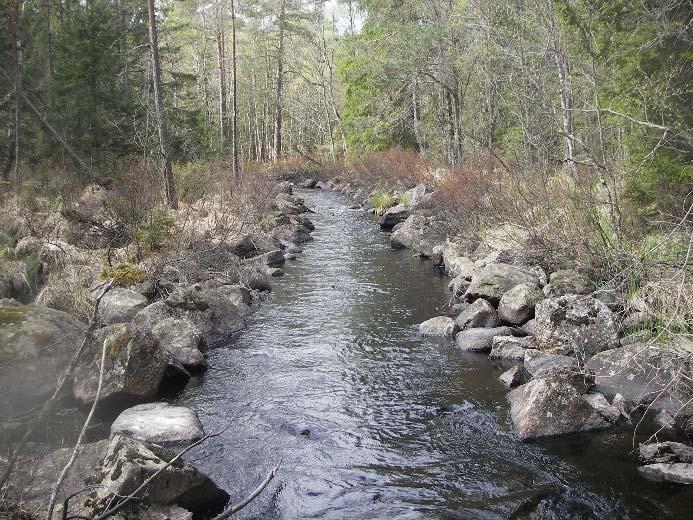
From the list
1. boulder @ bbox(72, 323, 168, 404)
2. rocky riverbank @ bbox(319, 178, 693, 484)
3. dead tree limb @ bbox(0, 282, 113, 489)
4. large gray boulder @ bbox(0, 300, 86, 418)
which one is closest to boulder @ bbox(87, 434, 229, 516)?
dead tree limb @ bbox(0, 282, 113, 489)

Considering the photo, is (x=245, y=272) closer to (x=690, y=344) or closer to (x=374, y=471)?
(x=374, y=471)

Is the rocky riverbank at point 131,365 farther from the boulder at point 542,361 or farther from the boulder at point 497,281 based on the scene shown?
the boulder at point 542,361

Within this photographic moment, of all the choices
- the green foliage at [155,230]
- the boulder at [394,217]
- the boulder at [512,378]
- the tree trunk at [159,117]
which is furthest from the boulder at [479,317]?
the boulder at [394,217]

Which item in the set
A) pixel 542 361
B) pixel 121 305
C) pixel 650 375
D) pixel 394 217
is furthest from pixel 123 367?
pixel 394 217

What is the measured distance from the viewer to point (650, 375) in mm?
6988

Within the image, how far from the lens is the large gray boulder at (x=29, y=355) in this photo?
6.66 m

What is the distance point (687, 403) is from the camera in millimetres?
6035

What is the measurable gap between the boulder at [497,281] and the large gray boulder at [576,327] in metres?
1.61

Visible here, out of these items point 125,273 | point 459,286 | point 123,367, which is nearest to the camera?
point 123,367

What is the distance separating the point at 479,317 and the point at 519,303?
67 centimetres

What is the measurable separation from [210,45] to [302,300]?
120 ft

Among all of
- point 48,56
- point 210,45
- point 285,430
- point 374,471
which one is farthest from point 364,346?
point 210,45

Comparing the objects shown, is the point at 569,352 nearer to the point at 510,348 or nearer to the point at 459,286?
the point at 510,348

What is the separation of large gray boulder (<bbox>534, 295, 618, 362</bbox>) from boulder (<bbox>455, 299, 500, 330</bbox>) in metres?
1.05
